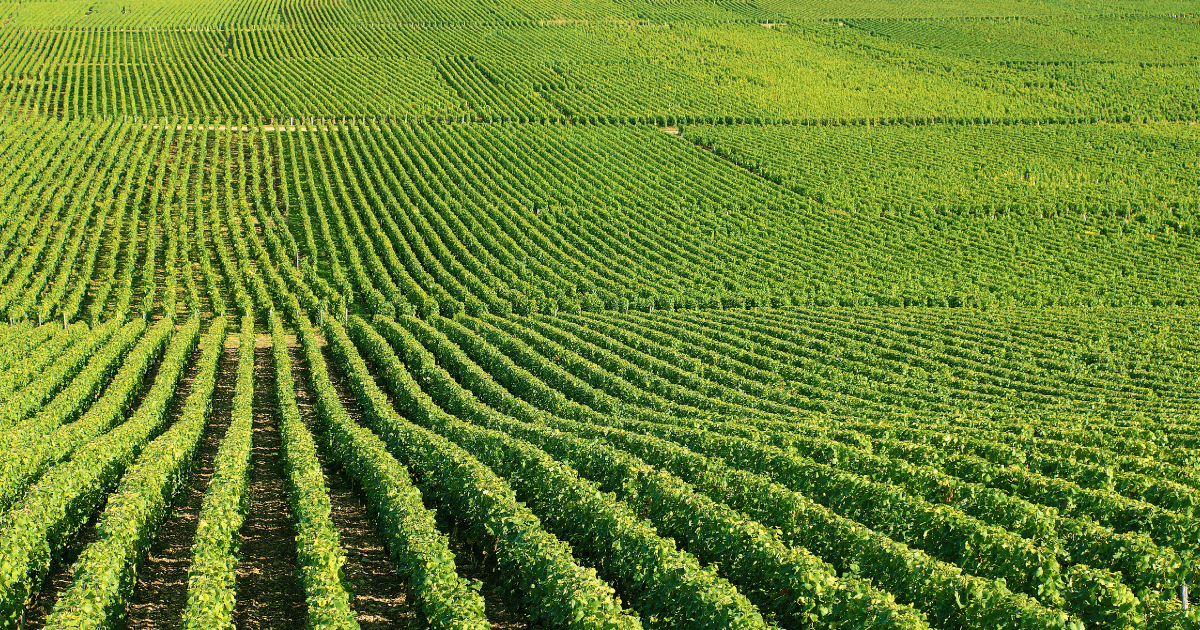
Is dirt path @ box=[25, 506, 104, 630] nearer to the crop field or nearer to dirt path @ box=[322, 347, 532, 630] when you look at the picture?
the crop field

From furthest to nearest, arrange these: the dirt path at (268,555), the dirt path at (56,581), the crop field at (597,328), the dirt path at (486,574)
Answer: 1. the dirt path at (268,555)
2. the dirt path at (56,581)
3. the dirt path at (486,574)
4. the crop field at (597,328)

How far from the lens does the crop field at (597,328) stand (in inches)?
627

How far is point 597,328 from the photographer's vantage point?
125 ft

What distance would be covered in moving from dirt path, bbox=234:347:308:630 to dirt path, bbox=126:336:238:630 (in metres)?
1.08

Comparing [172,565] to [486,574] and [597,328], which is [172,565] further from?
[597,328]

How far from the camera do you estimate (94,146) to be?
67.1 m

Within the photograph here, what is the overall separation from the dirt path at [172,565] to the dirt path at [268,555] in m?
1.08

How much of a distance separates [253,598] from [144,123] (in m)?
68.3

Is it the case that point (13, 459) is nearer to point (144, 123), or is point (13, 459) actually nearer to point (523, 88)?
point (144, 123)

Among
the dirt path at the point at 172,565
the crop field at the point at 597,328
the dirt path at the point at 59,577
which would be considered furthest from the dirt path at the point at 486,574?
the dirt path at the point at 59,577

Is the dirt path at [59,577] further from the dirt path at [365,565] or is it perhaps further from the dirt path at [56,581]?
the dirt path at [365,565]

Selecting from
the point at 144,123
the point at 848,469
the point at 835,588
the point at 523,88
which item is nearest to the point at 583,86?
the point at 523,88

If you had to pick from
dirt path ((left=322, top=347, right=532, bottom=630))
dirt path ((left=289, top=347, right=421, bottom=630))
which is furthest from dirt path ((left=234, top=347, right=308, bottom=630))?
dirt path ((left=322, top=347, right=532, bottom=630))

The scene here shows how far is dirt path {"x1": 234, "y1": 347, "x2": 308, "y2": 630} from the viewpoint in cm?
1692
